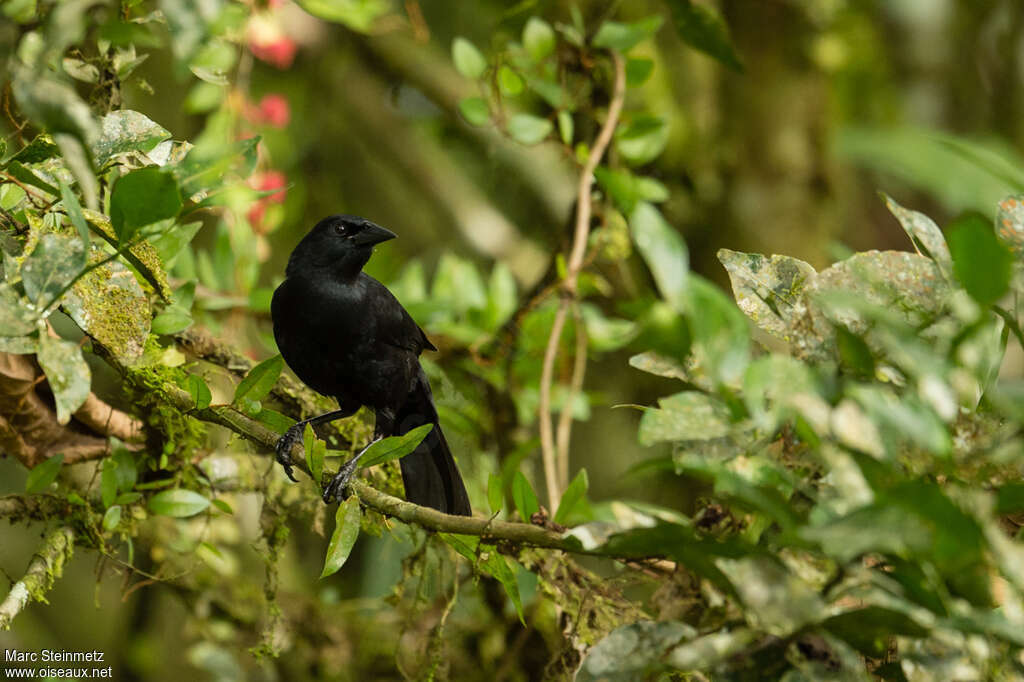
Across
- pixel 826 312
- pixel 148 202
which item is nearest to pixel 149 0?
pixel 148 202

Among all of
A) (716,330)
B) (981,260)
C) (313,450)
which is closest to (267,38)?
(313,450)

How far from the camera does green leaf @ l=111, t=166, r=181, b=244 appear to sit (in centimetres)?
132

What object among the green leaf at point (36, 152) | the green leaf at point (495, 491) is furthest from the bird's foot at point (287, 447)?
the green leaf at point (36, 152)

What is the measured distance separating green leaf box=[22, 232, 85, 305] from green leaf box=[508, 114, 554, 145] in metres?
1.82

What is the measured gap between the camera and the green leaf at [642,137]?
3143mm

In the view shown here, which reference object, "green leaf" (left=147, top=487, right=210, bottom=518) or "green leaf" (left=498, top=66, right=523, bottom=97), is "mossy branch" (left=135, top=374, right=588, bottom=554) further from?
"green leaf" (left=498, top=66, right=523, bottom=97)

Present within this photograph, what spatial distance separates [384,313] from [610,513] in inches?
35.9

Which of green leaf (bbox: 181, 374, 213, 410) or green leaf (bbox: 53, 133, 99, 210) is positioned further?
green leaf (bbox: 181, 374, 213, 410)

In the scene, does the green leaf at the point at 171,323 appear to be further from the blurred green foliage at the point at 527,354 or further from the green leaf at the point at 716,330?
the green leaf at the point at 716,330

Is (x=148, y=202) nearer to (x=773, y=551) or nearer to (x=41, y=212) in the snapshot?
(x=41, y=212)

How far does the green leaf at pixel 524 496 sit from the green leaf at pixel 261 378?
49cm

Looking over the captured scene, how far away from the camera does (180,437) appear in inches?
88.4

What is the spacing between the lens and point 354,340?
2543 mm

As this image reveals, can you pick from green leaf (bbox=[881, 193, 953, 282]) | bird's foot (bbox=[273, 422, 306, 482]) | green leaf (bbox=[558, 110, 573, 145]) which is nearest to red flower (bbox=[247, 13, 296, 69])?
green leaf (bbox=[558, 110, 573, 145])
